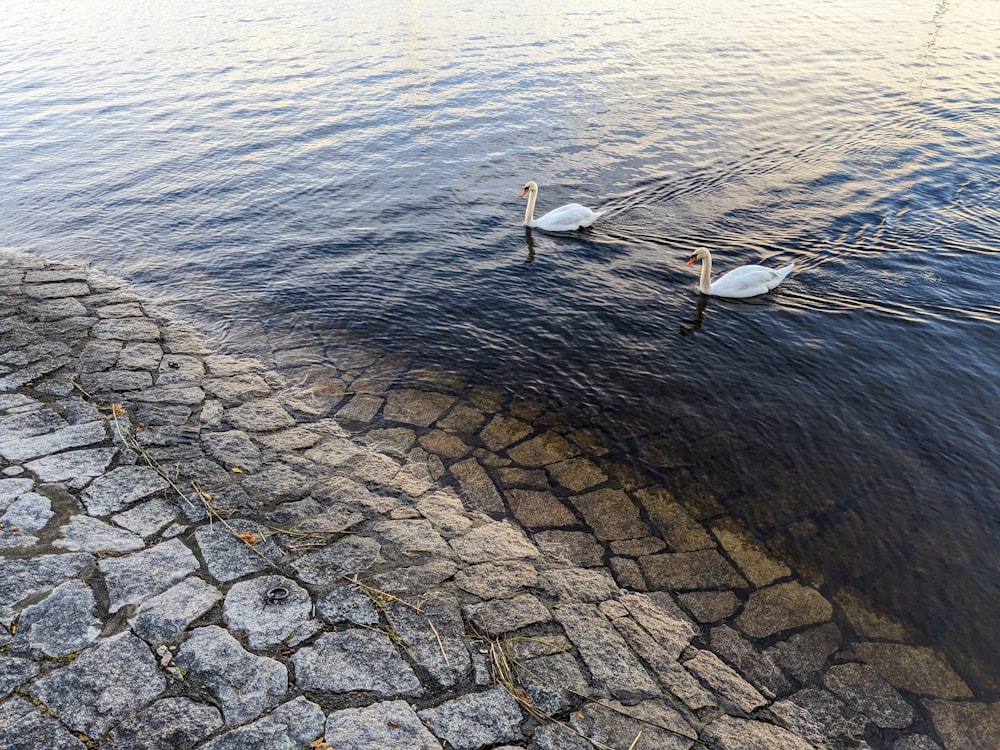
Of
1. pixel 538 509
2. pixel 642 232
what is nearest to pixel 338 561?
pixel 538 509

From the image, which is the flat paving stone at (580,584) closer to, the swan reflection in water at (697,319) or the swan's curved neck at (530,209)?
the swan reflection in water at (697,319)

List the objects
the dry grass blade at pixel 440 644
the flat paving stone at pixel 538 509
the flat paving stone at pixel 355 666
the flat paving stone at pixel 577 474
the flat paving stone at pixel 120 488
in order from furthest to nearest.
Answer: the flat paving stone at pixel 577 474 < the flat paving stone at pixel 538 509 < the flat paving stone at pixel 120 488 < the dry grass blade at pixel 440 644 < the flat paving stone at pixel 355 666

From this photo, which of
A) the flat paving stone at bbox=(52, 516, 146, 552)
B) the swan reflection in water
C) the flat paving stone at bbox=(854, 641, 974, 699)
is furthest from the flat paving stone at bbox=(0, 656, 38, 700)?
the swan reflection in water

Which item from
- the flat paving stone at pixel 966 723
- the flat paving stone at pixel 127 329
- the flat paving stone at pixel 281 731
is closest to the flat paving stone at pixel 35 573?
the flat paving stone at pixel 281 731

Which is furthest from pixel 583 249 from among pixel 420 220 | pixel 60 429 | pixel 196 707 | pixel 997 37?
pixel 997 37

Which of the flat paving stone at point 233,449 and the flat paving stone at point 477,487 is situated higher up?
the flat paving stone at point 233,449

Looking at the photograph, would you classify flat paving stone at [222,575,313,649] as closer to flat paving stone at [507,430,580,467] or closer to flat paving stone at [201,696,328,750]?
flat paving stone at [201,696,328,750]

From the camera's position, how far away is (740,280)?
9758 mm

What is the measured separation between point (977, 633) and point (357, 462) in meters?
5.53

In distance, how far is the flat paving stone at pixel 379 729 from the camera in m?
3.68

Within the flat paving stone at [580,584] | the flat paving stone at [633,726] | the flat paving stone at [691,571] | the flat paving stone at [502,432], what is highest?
the flat paving stone at [633,726]

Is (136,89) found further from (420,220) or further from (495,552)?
(495,552)

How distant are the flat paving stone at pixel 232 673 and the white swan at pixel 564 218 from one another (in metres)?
9.00

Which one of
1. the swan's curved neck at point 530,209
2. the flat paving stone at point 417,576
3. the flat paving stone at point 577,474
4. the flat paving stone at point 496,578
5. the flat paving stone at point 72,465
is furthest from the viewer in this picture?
the swan's curved neck at point 530,209
